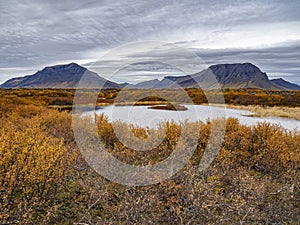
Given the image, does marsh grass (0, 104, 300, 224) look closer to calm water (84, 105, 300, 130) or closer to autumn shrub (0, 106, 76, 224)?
autumn shrub (0, 106, 76, 224)

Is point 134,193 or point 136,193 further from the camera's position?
point 136,193

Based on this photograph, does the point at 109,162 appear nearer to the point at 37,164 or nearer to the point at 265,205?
the point at 37,164

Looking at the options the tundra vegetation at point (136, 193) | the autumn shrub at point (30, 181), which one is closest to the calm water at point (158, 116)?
the tundra vegetation at point (136, 193)

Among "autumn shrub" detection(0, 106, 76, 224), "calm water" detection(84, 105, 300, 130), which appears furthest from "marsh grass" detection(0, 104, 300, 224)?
"calm water" detection(84, 105, 300, 130)

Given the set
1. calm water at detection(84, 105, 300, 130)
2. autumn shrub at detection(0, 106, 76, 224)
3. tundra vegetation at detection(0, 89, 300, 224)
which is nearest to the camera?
autumn shrub at detection(0, 106, 76, 224)

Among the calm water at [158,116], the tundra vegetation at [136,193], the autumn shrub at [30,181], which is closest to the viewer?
the autumn shrub at [30,181]

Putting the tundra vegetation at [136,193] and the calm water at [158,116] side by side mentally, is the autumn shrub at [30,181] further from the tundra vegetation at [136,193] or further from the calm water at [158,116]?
the calm water at [158,116]

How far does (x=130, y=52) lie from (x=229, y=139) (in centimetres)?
277

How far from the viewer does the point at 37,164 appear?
388cm

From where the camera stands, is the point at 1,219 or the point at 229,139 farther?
the point at 229,139

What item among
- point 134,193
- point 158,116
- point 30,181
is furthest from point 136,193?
point 158,116

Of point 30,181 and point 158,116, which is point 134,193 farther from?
point 158,116

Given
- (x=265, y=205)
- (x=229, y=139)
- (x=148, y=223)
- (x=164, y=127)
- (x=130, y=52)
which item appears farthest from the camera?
(x=164, y=127)

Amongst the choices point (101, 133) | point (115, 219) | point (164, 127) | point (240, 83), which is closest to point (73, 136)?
point (101, 133)
